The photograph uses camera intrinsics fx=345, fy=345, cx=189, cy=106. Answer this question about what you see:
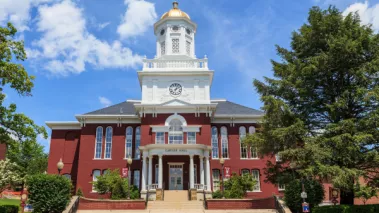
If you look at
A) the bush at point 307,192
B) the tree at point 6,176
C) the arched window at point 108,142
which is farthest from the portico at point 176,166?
the tree at point 6,176

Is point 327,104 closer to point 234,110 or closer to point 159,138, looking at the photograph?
point 159,138

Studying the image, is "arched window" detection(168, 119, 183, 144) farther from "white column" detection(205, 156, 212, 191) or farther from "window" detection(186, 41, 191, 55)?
"window" detection(186, 41, 191, 55)

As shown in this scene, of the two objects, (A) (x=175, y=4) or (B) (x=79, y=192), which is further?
(A) (x=175, y=4)

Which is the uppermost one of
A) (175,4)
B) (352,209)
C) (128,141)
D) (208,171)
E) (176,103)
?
(175,4)

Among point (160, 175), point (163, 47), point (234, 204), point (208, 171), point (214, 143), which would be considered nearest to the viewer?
point (234, 204)

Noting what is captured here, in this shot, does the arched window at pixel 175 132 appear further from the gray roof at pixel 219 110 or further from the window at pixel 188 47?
the window at pixel 188 47

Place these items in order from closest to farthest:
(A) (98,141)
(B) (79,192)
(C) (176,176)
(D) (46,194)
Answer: (D) (46,194)
(B) (79,192)
(C) (176,176)
(A) (98,141)

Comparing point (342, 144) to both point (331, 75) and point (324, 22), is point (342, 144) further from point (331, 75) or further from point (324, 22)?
point (324, 22)

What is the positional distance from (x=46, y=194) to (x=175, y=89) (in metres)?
17.0

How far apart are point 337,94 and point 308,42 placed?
3.68 metres

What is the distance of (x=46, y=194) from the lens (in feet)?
64.3

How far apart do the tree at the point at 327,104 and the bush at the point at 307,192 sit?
52 cm

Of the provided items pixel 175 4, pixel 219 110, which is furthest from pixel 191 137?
pixel 175 4

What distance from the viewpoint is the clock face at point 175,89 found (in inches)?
1320
